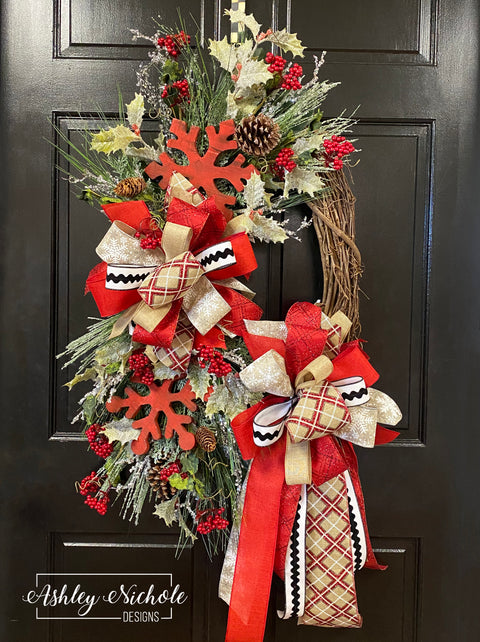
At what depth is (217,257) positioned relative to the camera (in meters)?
0.76

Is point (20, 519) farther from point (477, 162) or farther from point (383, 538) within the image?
point (477, 162)

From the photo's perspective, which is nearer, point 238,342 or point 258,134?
point 258,134

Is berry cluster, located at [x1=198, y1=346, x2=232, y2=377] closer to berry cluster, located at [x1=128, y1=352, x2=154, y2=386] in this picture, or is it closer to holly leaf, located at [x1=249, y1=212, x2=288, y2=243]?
berry cluster, located at [x1=128, y1=352, x2=154, y2=386]

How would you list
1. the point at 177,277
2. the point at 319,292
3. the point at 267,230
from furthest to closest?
the point at 319,292, the point at 267,230, the point at 177,277

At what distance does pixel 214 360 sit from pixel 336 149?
43cm

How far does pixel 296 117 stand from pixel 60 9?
587 mm

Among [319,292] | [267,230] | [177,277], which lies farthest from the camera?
[319,292]

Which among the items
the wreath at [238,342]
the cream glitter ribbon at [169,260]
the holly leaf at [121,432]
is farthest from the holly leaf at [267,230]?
the holly leaf at [121,432]

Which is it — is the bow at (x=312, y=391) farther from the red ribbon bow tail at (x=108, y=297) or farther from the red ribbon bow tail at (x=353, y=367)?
the red ribbon bow tail at (x=108, y=297)

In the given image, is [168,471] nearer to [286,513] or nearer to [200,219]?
[286,513]

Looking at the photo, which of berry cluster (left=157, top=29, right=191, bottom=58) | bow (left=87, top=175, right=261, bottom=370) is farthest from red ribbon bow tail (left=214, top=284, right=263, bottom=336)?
berry cluster (left=157, top=29, right=191, bottom=58)

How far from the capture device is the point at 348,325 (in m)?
0.83

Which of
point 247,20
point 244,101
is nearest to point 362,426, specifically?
point 244,101

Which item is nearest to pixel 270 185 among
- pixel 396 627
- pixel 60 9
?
pixel 60 9
